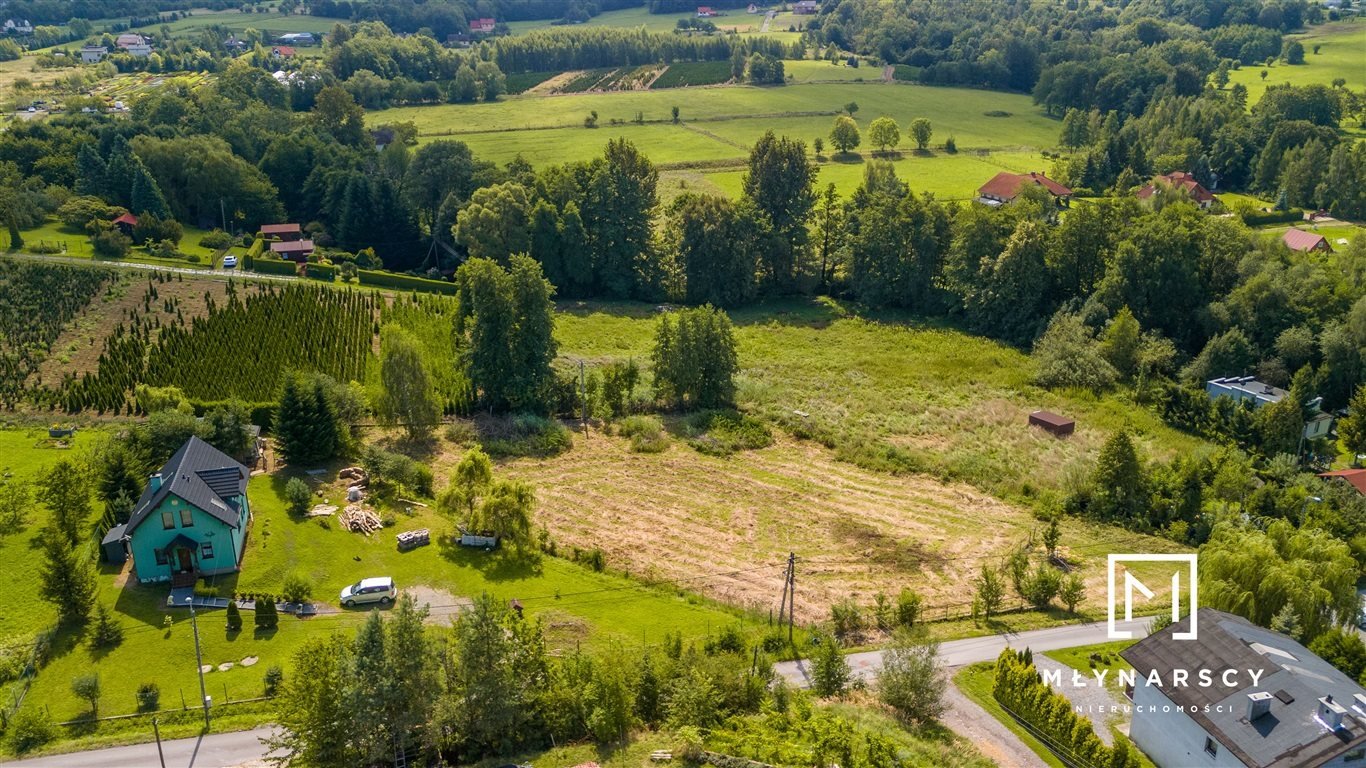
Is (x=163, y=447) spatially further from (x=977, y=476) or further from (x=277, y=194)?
(x=277, y=194)

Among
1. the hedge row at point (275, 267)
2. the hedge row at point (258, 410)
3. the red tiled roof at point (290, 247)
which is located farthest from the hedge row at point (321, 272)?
the hedge row at point (258, 410)

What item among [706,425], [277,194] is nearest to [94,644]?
[706,425]

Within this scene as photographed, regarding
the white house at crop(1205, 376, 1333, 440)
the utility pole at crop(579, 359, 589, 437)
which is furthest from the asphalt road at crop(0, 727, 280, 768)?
the white house at crop(1205, 376, 1333, 440)

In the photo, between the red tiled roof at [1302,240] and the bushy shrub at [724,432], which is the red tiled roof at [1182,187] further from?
the bushy shrub at [724,432]

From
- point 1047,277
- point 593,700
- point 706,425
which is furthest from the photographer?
point 1047,277

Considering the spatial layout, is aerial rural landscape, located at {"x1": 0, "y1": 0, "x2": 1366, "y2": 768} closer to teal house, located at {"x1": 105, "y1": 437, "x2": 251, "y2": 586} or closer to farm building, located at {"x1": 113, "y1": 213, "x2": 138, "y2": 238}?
teal house, located at {"x1": 105, "y1": 437, "x2": 251, "y2": 586}

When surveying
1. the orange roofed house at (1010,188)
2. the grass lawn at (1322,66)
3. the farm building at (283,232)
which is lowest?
the farm building at (283,232)
